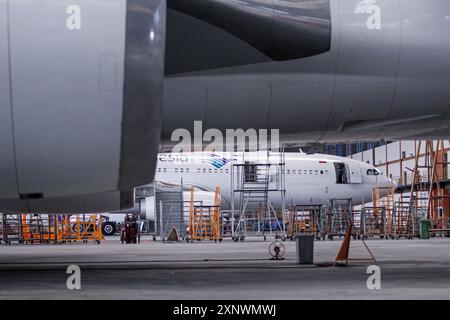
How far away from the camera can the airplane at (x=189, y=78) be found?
597 cm

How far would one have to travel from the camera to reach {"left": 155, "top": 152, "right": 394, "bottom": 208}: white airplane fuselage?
111 ft

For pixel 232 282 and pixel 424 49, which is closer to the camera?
pixel 232 282

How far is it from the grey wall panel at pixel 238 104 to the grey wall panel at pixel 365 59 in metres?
0.87

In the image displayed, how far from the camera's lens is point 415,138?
9.31 meters

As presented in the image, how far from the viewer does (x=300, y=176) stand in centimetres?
3388

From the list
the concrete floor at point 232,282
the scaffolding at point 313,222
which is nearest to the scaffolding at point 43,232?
Answer: the scaffolding at point 313,222

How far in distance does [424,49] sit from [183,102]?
9.23ft

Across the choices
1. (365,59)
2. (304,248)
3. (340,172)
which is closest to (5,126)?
(365,59)

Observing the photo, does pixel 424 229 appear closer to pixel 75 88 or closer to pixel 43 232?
pixel 43 232

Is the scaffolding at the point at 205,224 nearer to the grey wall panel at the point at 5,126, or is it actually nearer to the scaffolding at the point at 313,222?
the scaffolding at the point at 313,222

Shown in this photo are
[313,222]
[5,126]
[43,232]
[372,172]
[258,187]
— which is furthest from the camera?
[372,172]

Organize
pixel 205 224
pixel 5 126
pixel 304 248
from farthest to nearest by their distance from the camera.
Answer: pixel 205 224 → pixel 304 248 → pixel 5 126
